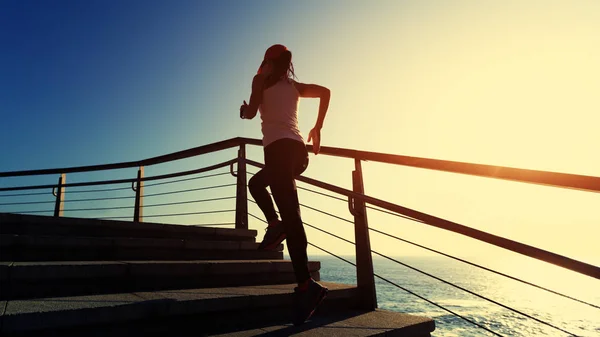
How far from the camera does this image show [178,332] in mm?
1884

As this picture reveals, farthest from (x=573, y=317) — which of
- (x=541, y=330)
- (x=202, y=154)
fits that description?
(x=202, y=154)

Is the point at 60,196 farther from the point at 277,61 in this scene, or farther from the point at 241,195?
the point at 277,61

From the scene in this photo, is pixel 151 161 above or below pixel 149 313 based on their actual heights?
above

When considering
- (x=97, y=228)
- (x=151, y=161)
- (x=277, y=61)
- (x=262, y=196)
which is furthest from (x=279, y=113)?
(x=151, y=161)

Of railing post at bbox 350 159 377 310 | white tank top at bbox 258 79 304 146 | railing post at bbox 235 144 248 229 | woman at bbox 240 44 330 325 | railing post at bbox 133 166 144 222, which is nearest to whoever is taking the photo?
woman at bbox 240 44 330 325

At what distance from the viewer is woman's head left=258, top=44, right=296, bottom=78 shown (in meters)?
2.19

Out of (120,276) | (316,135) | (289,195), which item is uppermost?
(316,135)

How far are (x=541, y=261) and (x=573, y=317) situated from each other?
10174 cm

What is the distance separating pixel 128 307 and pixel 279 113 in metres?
1.25

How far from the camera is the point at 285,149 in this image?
214 cm

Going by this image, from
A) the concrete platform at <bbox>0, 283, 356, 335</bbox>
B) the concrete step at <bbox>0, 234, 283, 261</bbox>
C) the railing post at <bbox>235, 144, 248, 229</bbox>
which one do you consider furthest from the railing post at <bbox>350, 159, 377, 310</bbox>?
the railing post at <bbox>235, 144, 248, 229</bbox>

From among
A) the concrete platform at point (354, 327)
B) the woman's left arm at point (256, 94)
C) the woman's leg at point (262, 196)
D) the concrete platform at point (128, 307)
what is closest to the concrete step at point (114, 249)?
the concrete platform at point (128, 307)

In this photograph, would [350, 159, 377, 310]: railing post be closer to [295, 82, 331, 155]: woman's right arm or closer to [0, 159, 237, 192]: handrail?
[295, 82, 331, 155]: woman's right arm

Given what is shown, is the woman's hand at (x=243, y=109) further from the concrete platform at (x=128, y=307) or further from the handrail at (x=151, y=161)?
the handrail at (x=151, y=161)
